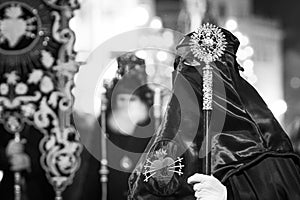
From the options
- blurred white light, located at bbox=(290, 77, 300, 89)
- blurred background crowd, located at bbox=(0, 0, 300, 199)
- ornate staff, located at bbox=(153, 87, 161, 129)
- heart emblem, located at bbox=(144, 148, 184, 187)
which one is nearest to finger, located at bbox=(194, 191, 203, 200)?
heart emblem, located at bbox=(144, 148, 184, 187)

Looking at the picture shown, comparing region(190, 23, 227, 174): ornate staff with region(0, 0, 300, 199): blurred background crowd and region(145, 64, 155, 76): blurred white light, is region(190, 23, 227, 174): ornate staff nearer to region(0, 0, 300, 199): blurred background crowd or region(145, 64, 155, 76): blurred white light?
region(0, 0, 300, 199): blurred background crowd

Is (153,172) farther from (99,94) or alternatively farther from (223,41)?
(99,94)

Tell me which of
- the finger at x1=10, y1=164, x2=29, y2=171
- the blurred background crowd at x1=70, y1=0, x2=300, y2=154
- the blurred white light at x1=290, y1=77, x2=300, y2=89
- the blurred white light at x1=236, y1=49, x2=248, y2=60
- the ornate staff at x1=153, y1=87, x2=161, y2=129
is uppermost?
the blurred background crowd at x1=70, y1=0, x2=300, y2=154

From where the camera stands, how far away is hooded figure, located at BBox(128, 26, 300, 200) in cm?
292

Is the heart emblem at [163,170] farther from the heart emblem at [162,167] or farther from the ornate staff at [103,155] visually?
the ornate staff at [103,155]

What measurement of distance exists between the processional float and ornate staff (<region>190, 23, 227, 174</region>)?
6.95 feet

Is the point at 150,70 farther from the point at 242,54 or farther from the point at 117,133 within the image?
the point at 242,54

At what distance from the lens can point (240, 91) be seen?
3.00 meters

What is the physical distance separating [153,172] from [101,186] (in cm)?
212

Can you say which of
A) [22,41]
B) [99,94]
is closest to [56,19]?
[22,41]

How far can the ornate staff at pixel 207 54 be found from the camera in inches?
113

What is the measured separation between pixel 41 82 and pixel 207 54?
2.26 m

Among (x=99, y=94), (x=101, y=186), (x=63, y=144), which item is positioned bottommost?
(x=101, y=186)

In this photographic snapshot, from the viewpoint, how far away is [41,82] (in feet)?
16.3
